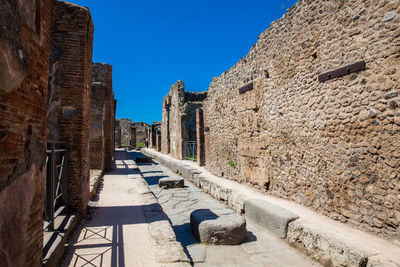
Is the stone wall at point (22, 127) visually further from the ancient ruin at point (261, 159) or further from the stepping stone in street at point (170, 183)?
the stepping stone in street at point (170, 183)

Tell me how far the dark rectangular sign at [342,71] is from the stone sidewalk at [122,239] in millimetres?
3346

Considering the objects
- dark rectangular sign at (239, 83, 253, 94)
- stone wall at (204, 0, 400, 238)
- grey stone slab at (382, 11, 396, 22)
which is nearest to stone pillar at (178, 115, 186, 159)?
dark rectangular sign at (239, 83, 253, 94)

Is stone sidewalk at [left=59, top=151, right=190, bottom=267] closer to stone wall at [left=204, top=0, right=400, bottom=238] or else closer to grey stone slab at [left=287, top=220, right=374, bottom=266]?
grey stone slab at [left=287, top=220, right=374, bottom=266]

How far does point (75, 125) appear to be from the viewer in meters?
3.98

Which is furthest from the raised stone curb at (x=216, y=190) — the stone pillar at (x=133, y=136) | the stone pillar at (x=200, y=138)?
the stone pillar at (x=133, y=136)

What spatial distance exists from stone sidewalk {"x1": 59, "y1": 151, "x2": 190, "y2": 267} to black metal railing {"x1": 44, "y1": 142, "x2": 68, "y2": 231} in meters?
0.39

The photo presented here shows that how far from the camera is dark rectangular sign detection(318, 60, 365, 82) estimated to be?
139 inches

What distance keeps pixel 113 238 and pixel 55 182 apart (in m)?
1.24

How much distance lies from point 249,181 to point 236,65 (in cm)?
344

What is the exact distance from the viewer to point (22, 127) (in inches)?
70.4

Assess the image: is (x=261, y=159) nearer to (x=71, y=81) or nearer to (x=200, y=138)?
(x=71, y=81)

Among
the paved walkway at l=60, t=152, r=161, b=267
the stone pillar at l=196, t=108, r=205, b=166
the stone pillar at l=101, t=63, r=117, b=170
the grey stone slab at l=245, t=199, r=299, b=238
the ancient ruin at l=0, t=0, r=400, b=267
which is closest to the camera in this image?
the ancient ruin at l=0, t=0, r=400, b=267

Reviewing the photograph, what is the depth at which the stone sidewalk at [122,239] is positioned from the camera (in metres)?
2.59

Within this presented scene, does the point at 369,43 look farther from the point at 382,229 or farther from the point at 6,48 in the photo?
the point at 6,48
